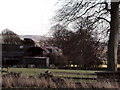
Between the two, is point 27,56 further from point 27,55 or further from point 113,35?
point 113,35

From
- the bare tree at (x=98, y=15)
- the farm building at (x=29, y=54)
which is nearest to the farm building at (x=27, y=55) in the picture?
the farm building at (x=29, y=54)

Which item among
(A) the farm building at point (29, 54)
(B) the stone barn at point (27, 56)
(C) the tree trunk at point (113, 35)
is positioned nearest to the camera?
(C) the tree trunk at point (113, 35)

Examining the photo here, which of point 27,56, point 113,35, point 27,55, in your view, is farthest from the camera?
point 27,55

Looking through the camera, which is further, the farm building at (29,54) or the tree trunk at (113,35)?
the farm building at (29,54)

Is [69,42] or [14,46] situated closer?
[69,42]

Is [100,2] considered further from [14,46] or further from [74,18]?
[14,46]

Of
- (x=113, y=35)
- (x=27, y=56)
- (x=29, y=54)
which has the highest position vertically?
(x=113, y=35)

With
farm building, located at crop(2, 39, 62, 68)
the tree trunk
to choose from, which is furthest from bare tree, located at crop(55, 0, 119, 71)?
farm building, located at crop(2, 39, 62, 68)

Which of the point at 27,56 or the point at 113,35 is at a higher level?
the point at 113,35

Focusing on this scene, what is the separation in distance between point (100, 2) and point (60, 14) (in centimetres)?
300

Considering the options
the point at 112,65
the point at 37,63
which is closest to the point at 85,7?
the point at 112,65

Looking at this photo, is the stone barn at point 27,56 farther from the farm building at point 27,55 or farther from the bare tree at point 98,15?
the bare tree at point 98,15

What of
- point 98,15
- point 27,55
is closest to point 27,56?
point 27,55

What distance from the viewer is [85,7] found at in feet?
57.9
